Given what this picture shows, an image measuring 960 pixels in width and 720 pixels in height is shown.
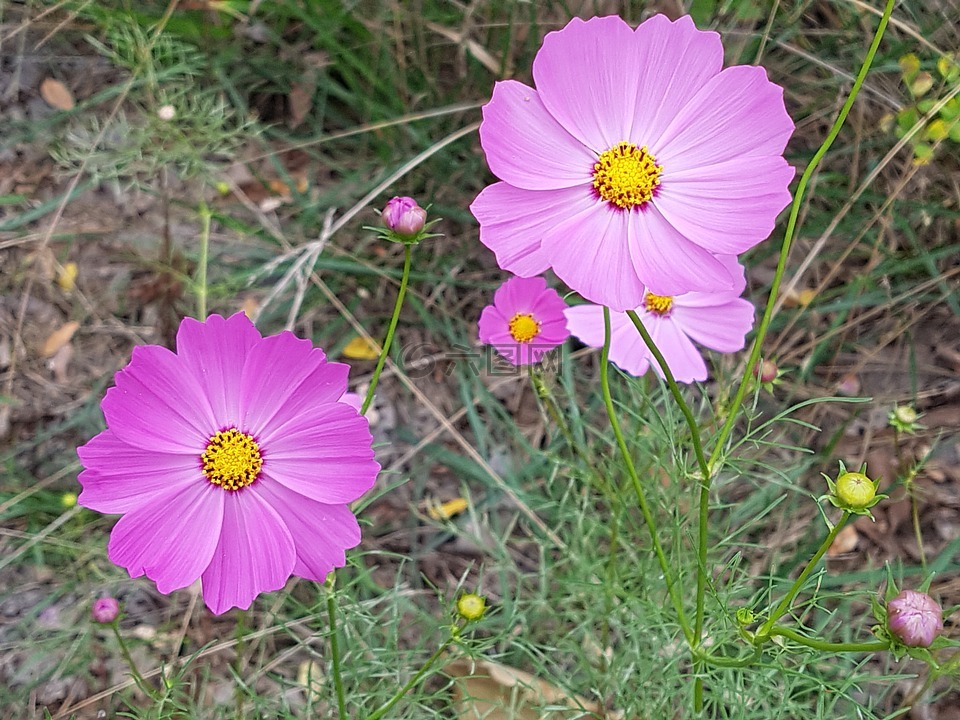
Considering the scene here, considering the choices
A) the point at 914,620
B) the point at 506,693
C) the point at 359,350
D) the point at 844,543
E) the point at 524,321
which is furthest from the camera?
the point at 359,350

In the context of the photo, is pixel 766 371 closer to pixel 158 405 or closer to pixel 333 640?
pixel 333 640

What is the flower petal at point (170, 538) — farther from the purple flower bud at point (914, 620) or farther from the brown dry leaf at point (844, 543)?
the brown dry leaf at point (844, 543)

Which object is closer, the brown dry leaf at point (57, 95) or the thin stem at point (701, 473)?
the thin stem at point (701, 473)

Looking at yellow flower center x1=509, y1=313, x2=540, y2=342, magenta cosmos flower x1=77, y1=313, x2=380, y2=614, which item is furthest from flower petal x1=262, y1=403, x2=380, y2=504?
yellow flower center x1=509, y1=313, x2=540, y2=342

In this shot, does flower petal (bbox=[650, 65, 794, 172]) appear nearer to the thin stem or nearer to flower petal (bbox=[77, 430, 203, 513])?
the thin stem

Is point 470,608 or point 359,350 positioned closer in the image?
point 470,608

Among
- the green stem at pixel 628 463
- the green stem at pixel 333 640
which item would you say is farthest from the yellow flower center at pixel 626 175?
the green stem at pixel 333 640

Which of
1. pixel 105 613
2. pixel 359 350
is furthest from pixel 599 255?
pixel 359 350
